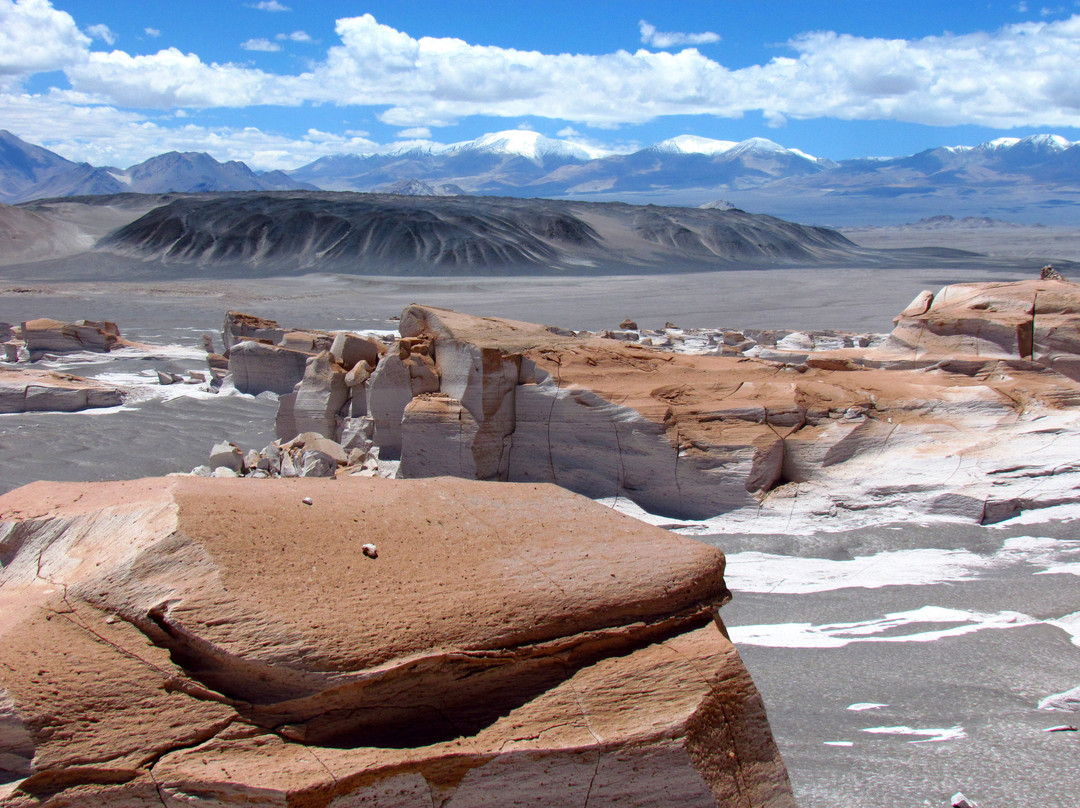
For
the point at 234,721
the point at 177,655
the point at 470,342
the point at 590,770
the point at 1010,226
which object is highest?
the point at 1010,226

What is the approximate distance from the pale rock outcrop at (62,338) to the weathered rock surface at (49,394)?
354 cm

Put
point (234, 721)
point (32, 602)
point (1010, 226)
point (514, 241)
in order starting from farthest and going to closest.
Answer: point (1010, 226) < point (514, 241) < point (32, 602) < point (234, 721)

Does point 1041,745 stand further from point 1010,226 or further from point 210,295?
point 1010,226

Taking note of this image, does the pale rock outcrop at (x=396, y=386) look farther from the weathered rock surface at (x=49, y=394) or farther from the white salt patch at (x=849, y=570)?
the weathered rock surface at (x=49, y=394)

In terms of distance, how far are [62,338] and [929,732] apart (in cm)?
1509

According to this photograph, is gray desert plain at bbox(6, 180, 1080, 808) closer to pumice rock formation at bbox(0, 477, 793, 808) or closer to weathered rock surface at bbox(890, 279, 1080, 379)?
pumice rock formation at bbox(0, 477, 793, 808)

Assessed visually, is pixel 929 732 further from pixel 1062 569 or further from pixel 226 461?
pixel 226 461

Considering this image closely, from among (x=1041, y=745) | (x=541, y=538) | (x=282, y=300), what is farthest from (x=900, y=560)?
(x=282, y=300)

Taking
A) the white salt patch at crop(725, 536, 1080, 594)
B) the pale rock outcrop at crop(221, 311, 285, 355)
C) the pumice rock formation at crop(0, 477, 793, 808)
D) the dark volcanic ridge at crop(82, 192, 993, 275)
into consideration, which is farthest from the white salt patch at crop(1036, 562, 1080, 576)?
the dark volcanic ridge at crop(82, 192, 993, 275)

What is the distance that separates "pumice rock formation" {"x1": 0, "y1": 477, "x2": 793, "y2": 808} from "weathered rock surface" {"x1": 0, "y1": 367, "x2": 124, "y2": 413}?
8684 mm

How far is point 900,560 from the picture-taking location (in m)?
4.70

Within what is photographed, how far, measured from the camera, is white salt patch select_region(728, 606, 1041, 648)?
12.2ft

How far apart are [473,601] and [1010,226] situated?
380 feet

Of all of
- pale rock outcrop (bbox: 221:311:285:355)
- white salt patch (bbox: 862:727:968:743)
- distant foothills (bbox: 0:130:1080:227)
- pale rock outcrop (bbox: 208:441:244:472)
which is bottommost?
pale rock outcrop (bbox: 208:441:244:472)
